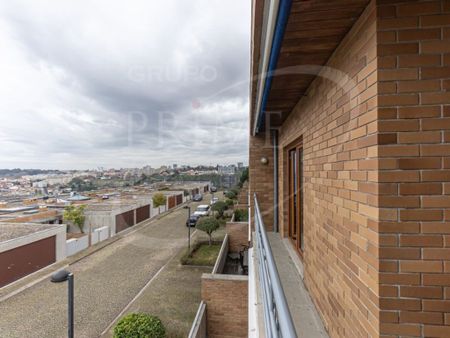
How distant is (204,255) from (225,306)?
23.0ft

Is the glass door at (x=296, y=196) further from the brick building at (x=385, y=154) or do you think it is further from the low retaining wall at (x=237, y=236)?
the low retaining wall at (x=237, y=236)

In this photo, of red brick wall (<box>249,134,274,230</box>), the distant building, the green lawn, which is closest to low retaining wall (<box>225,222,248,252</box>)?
Result: the green lawn

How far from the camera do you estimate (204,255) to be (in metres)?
13.4

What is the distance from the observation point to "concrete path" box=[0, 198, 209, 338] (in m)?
7.98

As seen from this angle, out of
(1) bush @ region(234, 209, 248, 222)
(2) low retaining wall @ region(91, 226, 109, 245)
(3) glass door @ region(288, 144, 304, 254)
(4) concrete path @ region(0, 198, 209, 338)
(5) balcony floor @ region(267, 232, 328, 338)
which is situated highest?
(3) glass door @ region(288, 144, 304, 254)

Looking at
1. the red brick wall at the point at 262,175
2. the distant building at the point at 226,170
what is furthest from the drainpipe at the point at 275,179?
the distant building at the point at 226,170

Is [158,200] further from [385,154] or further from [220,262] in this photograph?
[385,154]

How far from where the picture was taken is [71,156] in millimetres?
39594

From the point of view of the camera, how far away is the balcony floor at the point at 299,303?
206 centimetres

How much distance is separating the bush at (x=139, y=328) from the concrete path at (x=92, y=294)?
268 cm

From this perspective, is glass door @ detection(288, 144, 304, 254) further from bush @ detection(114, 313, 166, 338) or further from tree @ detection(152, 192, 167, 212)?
tree @ detection(152, 192, 167, 212)

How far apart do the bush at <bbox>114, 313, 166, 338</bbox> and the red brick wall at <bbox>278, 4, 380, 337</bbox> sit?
15.6ft

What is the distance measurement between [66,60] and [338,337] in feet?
33.8

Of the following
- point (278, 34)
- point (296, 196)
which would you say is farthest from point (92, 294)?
point (278, 34)
